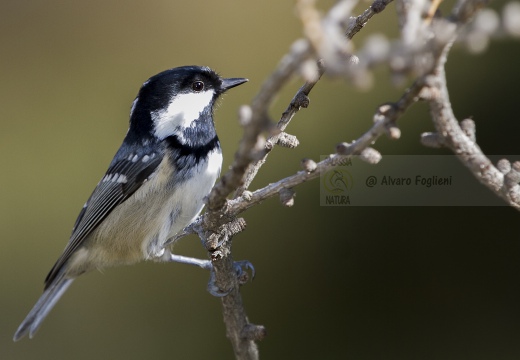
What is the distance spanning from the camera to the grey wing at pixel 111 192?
8.28 feet

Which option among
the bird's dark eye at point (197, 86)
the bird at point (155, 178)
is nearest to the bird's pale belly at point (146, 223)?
the bird at point (155, 178)

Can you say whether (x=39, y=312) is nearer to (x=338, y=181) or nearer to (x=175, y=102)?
(x=175, y=102)

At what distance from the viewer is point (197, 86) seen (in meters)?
2.62

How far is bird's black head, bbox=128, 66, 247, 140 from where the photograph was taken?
2.53 metres

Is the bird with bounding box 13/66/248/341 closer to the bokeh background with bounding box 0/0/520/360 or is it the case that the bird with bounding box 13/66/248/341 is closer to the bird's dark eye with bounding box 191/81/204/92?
the bird's dark eye with bounding box 191/81/204/92

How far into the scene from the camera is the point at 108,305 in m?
3.47

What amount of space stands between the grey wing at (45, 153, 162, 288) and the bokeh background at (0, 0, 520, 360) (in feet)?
2.47

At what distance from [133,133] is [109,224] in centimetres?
39

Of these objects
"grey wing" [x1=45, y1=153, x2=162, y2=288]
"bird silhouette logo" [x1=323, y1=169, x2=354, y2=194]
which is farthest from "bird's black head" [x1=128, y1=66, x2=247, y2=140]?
"bird silhouette logo" [x1=323, y1=169, x2=354, y2=194]

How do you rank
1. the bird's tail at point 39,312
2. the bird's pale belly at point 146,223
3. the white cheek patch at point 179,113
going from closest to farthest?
A: the bird's pale belly at point 146,223 → the white cheek patch at point 179,113 → the bird's tail at point 39,312

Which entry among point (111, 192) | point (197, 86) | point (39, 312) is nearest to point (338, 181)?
point (197, 86)

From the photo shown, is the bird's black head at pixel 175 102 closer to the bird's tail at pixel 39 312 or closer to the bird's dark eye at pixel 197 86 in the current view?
the bird's dark eye at pixel 197 86

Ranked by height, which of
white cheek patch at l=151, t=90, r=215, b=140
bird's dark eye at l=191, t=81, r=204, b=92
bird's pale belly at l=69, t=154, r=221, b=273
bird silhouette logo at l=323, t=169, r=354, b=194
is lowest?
bird's pale belly at l=69, t=154, r=221, b=273

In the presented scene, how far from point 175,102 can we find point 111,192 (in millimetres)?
455
